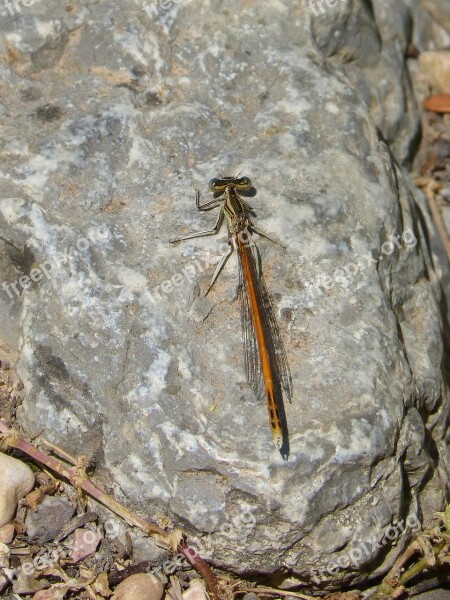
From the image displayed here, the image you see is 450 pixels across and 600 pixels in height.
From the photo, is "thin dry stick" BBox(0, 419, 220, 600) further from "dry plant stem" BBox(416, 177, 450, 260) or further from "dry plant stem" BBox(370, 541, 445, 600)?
"dry plant stem" BBox(416, 177, 450, 260)

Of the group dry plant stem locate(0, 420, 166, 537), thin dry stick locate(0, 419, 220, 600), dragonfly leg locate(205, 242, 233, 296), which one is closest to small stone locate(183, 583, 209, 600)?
thin dry stick locate(0, 419, 220, 600)

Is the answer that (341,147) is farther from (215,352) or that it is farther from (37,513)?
(37,513)

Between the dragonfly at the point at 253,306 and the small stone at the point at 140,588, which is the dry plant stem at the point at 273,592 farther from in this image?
the dragonfly at the point at 253,306

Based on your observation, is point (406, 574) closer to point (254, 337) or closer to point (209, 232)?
point (254, 337)

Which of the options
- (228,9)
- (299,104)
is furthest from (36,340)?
(228,9)

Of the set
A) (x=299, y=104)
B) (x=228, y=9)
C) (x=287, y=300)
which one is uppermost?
(x=228, y=9)

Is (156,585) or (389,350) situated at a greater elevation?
(389,350)
